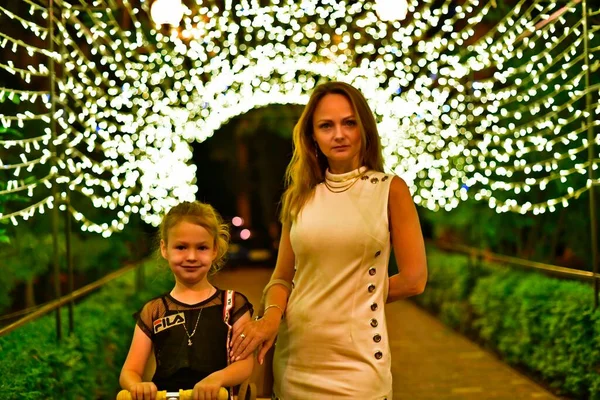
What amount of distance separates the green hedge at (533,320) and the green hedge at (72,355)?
331 cm

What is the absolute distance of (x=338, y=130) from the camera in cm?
281

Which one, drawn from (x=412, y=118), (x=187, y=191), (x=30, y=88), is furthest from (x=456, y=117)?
(x=30, y=88)

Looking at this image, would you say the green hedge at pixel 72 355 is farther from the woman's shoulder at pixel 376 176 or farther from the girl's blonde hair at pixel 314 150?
the woman's shoulder at pixel 376 176

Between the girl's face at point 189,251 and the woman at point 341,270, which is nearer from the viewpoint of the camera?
the woman at point 341,270

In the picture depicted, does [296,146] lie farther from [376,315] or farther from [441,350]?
[441,350]

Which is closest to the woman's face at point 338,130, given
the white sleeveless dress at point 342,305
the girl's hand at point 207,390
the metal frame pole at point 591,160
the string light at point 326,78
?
the white sleeveless dress at point 342,305

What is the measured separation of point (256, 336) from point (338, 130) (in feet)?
2.25

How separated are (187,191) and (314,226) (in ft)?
27.8

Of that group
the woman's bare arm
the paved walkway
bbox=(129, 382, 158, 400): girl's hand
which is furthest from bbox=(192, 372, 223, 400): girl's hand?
the paved walkway

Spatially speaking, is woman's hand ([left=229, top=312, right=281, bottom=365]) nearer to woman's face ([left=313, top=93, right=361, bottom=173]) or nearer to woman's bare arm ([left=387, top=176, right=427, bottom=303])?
woman's bare arm ([left=387, top=176, right=427, bottom=303])

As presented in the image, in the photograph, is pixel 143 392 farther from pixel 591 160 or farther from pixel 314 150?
pixel 591 160

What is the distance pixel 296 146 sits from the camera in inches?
118

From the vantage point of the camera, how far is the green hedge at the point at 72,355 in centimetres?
509

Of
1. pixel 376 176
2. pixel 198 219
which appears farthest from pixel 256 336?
pixel 376 176
